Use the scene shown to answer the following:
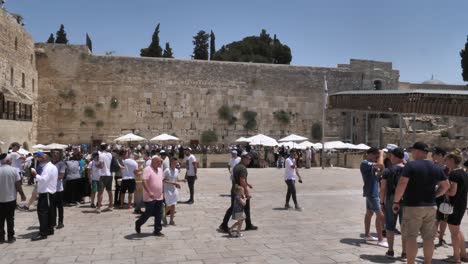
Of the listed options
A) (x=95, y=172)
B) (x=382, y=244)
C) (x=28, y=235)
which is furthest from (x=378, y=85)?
(x=28, y=235)

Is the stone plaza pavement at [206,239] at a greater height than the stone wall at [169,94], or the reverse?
the stone wall at [169,94]

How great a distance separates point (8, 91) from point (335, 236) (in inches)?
589

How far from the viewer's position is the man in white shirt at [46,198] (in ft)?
22.4

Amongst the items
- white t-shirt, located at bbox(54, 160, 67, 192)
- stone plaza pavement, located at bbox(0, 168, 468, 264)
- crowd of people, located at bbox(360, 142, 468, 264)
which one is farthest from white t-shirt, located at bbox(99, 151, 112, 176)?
crowd of people, located at bbox(360, 142, 468, 264)

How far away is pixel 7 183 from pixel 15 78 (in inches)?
568

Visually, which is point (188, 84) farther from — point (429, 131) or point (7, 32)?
point (429, 131)

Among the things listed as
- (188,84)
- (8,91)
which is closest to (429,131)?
(188,84)

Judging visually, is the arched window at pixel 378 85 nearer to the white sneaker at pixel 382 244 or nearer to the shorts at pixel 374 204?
the shorts at pixel 374 204

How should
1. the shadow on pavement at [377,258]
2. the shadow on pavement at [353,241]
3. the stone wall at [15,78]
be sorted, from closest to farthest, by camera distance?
the shadow on pavement at [377,258], the shadow on pavement at [353,241], the stone wall at [15,78]

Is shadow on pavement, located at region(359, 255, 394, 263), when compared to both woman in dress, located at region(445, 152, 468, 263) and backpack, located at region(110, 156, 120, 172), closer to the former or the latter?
woman in dress, located at region(445, 152, 468, 263)

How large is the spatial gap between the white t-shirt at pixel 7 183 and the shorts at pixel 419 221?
552 cm

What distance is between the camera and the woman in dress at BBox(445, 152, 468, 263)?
18.6 ft

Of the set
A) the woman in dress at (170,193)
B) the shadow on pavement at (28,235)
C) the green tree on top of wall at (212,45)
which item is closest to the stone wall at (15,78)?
the shadow on pavement at (28,235)

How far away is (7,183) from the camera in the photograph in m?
Result: 6.66
